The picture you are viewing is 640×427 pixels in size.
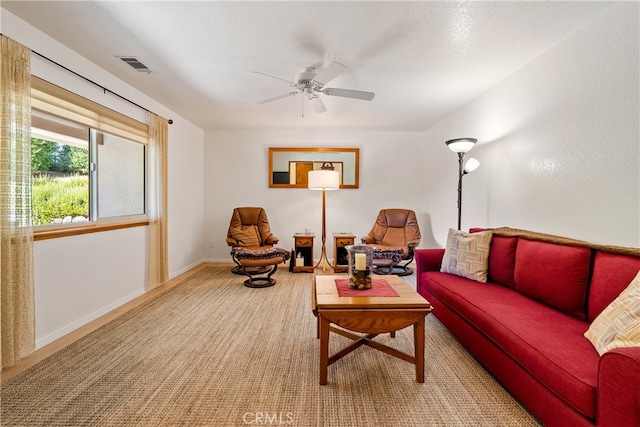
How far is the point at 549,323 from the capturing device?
1.68 m

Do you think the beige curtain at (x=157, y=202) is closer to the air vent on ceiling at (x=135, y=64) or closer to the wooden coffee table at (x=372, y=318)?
Result: the air vent on ceiling at (x=135, y=64)

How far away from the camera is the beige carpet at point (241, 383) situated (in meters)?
1.53

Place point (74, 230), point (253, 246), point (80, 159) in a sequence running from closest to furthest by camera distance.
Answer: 1. point (74, 230)
2. point (80, 159)
3. point (253, 246)

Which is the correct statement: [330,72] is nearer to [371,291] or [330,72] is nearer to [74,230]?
[371,291]

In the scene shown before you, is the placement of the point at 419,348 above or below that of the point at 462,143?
below

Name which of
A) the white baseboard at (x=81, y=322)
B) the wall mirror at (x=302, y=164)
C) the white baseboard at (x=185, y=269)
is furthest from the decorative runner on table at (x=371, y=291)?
the wall mirror at (x=302, y=164)

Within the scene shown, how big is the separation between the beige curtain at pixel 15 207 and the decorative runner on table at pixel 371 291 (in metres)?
2.23

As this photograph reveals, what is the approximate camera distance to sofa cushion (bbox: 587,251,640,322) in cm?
156

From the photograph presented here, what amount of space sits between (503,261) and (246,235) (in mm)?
3397

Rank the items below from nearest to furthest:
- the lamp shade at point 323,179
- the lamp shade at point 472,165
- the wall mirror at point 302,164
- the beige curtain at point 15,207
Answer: the beige curtain at point 15,207
the lamp shade at point 472,165
the lamp shade at point 323,179
the wall mirror at point 302,164

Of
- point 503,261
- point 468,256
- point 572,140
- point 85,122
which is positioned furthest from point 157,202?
point 572,140

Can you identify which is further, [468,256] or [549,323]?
[468,256]

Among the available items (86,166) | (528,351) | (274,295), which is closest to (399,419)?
(528,351)

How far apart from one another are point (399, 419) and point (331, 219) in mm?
4018
